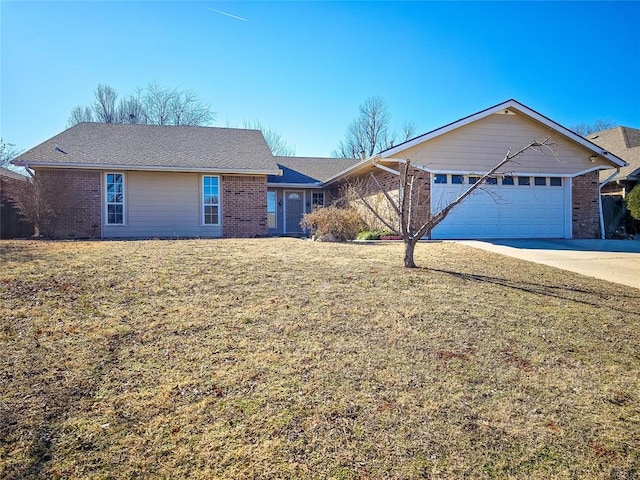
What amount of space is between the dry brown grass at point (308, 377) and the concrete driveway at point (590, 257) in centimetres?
178

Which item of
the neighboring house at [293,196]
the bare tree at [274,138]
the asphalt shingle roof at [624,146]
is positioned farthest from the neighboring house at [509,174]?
the bare tree at [274,138]

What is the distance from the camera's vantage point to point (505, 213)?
13.5 m

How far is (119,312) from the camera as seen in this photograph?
4.30m

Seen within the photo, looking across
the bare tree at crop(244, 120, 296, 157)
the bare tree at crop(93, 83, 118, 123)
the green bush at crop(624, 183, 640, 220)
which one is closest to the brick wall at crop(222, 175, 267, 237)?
the green bush at crop(624, 183, 640, 220)

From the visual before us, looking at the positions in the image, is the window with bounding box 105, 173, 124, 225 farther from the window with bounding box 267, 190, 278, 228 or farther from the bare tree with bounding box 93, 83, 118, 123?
the bare tree with bounding box 93, 83, 118, 123

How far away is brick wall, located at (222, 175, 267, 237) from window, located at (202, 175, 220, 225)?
21 centimetres

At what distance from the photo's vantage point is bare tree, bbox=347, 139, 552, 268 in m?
6.70

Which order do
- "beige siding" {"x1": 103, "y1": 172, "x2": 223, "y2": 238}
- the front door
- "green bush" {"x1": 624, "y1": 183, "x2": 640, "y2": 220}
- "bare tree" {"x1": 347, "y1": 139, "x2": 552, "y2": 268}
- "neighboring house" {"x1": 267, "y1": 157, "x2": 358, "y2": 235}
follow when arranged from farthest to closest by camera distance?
1. the front door
2. "neighboring house" {"x1": 267, "y1": 157, "x2": 358, "y2": 235}
3. "green bush" {"x1": 624, "y1": 183, "x2": 640, "y2": 220}
4. "beige siding" {"x1": 103, "y1": 172, "x2": 223, "y2": 238}
5. "bare tree" {"x1": 347, "y1": 139, "x2": 552, "y2": 268}

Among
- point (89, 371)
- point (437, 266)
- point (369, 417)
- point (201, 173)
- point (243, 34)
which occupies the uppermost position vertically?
point (243, 34)

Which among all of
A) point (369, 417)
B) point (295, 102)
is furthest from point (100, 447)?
point (295, 102)

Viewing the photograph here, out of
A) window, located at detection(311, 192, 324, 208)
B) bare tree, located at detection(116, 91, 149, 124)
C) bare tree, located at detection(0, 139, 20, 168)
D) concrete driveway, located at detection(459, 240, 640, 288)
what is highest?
bare tree, located at detection(116, 91, 149, 124)

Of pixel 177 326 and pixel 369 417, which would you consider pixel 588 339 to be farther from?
pixel 177 326

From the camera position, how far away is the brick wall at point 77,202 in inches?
520

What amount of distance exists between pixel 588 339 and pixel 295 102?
16.4m
